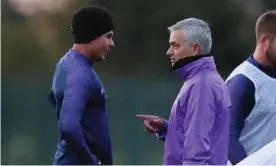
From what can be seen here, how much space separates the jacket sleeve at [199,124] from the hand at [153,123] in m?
0.46

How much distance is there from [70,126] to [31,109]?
8.33 meters

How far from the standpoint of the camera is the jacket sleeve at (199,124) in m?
5.07

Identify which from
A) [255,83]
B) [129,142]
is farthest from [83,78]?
[129,142]

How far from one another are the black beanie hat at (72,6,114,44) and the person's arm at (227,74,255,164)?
913 mm

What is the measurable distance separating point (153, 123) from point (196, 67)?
54 cm

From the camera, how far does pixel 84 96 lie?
540cm

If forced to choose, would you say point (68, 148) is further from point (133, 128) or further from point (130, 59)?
point (130, 59)

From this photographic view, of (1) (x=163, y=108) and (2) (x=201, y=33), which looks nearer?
(2) (x=201, y=33)

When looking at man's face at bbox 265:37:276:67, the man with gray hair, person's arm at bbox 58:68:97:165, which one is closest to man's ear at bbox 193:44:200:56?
the man with gray hair

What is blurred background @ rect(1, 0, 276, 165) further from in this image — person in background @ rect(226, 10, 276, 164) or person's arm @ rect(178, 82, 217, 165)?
person's arm @ rect(178, 82, 217, 165)

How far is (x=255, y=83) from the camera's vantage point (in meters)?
6.08

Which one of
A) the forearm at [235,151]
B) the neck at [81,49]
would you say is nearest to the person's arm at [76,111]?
the neck at [81,49]

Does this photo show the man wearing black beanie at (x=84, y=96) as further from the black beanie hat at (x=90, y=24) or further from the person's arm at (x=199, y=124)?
the person's arm at (x=199, y=124)

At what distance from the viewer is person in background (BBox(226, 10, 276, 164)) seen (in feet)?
19.6
